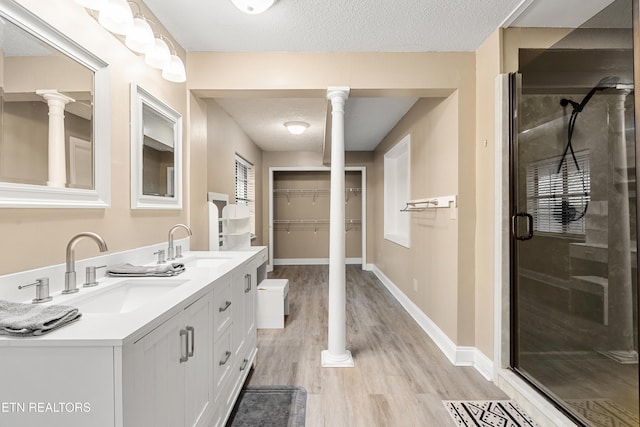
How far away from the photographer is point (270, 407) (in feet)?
6.02

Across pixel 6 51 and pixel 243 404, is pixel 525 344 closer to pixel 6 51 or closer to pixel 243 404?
pixel 243 404

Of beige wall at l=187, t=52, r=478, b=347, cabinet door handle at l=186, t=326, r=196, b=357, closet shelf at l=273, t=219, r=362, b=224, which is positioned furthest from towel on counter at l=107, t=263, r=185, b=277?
closet shelf at l=273, t=219, r=362, b=224

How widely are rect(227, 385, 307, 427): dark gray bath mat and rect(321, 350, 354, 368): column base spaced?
37cm

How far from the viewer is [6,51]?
1.00 m

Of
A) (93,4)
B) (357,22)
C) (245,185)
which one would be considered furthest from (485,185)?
(245,185)

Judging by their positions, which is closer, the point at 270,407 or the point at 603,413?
the point at 603,413

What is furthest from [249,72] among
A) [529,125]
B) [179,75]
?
[529,125]

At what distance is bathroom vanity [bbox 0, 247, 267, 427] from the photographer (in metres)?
0.74

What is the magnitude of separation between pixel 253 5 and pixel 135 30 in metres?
0.68

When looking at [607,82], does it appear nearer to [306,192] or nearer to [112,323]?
[112,323]

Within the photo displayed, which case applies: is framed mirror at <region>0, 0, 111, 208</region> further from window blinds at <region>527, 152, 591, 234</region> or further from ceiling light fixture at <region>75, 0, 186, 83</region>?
window blinds at <region>527, 152, 591, 234</region>

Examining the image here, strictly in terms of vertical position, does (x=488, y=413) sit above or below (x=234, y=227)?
below

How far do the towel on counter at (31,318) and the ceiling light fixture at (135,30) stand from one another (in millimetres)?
1204

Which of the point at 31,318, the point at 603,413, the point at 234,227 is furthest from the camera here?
the point at 234,227
